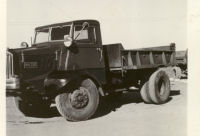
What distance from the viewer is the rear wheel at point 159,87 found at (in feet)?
17.8

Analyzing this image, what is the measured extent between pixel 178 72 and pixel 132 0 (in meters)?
Result: 1.90

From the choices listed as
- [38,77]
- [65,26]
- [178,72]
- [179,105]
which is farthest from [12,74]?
[178,72]

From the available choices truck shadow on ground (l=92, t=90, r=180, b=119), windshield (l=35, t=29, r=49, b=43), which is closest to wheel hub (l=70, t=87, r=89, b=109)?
truck shadow on ground (l=92, t=90, r=180, b=119)

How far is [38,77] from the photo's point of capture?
442 cm

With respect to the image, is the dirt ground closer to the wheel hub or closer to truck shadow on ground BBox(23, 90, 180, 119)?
truck shadow on ground BBox(23, 90, 180, 119)

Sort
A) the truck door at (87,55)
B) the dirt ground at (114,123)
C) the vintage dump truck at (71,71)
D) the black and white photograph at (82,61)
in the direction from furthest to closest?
the truck door at (87,55)
the vintage dump truck at (71,71)
the black and white photograph at (82,61)
the dirt ground at (114,123)

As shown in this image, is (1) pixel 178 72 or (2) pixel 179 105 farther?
(1) pixel 178 72

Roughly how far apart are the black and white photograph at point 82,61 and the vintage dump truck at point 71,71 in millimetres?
11

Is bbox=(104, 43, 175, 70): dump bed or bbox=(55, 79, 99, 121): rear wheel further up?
bbox=(104, 43, 175, 70): dump bed

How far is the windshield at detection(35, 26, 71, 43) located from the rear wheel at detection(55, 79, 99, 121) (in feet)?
2.16

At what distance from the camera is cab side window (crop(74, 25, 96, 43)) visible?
4770mm

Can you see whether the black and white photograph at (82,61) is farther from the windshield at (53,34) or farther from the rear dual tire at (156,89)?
the rear dual tire at (156,89)

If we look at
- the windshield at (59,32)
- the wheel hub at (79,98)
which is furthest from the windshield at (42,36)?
the wheel hub at (79,98)

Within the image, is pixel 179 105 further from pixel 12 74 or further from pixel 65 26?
pixel 12 74
